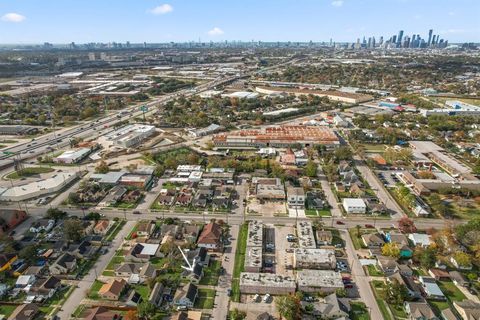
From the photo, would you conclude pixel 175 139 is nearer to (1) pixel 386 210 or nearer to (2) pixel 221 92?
(1) pixel 386 210

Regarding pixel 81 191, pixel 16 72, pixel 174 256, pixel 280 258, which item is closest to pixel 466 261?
pixel 280 258

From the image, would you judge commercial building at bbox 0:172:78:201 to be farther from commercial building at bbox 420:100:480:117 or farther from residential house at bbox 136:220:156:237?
commercial building at bbox 420:100:480:117

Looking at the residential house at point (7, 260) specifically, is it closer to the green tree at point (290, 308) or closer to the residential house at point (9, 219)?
the residential house at point (9, 219)

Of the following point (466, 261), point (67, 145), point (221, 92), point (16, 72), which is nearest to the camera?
point (466, 261)

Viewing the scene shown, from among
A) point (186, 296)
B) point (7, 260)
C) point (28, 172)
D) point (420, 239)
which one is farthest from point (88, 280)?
point (420, 239)

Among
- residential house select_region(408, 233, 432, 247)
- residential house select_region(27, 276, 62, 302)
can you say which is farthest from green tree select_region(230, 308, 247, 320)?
residential house select_region(408, 233, 432, 247)
